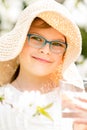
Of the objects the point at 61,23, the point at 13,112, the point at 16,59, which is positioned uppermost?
the point at 61,23

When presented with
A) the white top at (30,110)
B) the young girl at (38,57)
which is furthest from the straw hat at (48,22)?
the white top at (30,110)

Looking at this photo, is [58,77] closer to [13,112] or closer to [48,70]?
[48,70]

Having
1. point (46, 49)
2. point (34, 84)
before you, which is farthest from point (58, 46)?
point (34, 84)

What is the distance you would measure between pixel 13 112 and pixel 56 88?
0.52 feet

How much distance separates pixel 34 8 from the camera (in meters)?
1.59

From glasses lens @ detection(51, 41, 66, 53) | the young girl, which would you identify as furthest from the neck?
glasses lens @ detection(51, 41, 66, 53)

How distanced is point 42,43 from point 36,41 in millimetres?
22

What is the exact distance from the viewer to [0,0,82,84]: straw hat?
1.57 meters

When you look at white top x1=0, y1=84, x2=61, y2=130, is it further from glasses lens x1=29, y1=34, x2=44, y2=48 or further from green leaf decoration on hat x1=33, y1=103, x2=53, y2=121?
glasses lens x1=29, y1=34, x2=44, y2=48

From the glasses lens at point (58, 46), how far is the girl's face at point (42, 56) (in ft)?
0.04

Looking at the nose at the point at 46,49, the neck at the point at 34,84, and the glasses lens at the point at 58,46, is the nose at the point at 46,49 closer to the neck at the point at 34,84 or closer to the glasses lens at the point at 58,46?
the glasses lens at the point at 58,46

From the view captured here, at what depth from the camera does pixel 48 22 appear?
5.20ft

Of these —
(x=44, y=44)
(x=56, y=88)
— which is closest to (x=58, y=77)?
(x=56, y=88)

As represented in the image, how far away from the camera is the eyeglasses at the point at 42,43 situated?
159 centimetres
